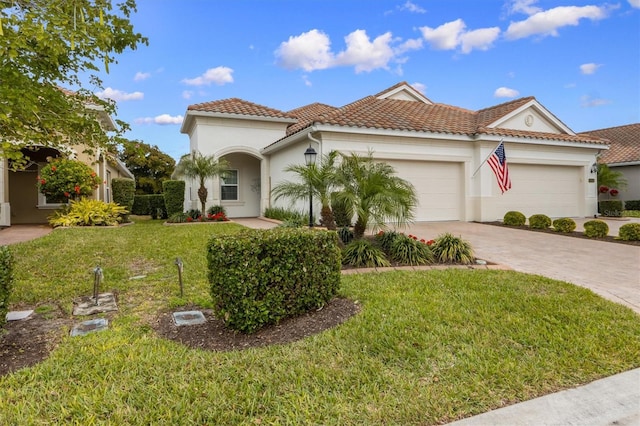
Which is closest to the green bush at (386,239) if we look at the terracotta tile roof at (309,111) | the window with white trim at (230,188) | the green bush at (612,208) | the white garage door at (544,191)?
the white garage door at (544,191)

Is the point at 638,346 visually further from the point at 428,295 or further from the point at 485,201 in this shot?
the point at 485,201

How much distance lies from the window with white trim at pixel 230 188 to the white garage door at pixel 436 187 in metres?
8.64

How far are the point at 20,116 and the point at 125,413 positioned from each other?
4670 mm

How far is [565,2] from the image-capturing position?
11.4 metres

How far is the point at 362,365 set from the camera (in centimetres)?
302

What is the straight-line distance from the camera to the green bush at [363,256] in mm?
6543

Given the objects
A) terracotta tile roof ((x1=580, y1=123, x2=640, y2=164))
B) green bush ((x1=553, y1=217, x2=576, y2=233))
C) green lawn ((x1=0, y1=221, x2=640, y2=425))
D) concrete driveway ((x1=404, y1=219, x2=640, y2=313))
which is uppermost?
terracotta tile roof ((x1=580, y1=123, x2=640, y2=164))

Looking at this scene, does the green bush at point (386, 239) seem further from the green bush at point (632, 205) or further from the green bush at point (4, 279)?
the green bush at point (632, 205)

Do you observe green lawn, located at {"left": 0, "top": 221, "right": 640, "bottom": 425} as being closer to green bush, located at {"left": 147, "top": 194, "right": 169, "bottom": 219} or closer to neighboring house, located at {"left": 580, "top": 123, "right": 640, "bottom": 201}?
green bush, located at {"left": 147, "top": 194, "right": 169, "bottom": 219}

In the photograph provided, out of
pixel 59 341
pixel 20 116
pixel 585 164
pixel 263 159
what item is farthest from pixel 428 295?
pixel 585 164

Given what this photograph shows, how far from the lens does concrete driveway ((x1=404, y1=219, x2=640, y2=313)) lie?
5.58 meters

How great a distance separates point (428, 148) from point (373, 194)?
8.07 m

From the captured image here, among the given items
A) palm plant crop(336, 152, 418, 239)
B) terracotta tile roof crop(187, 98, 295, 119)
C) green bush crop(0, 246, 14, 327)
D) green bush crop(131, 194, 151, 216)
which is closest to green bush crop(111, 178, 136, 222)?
green bush crop(131, 194, 151, 216)

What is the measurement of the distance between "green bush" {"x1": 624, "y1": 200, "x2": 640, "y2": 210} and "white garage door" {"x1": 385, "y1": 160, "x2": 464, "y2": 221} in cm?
1293
